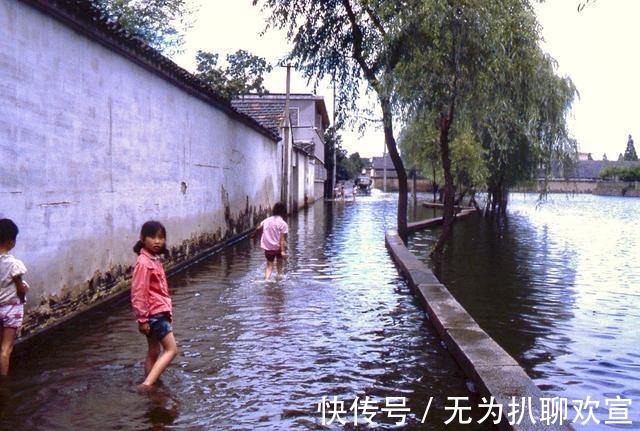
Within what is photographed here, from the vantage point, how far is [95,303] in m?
8.38

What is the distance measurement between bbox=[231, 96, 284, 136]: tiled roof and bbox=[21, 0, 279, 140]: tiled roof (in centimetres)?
1370

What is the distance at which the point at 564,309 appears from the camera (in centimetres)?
A: 956

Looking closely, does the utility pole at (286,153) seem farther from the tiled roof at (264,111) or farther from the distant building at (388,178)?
the distant building at (388,178)

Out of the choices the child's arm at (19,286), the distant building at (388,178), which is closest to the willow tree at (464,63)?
the child's arm at (19,286)

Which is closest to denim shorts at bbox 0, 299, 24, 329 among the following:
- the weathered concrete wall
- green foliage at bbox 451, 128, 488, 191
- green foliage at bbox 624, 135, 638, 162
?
the weathered concrete wall

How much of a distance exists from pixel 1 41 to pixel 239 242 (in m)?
12.2

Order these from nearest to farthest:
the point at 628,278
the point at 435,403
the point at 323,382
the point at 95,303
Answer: the point at 435,403 < the point at 323,382 < the point at 95,303 < the point at 628,278

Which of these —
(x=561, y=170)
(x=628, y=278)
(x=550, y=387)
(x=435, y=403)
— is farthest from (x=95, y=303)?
(x=561, y=170)

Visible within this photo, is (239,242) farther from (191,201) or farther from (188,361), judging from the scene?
(188,361)

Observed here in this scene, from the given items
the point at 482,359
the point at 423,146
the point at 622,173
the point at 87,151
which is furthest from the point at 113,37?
the point at 622,173

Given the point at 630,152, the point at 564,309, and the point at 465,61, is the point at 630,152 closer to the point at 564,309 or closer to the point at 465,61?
the point at 465,61

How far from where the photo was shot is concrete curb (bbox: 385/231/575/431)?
182 inches

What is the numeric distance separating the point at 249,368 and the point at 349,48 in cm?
1104

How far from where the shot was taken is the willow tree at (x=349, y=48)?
13.6 metres
